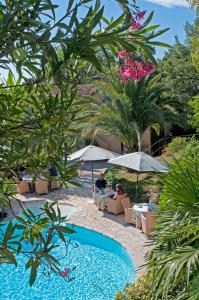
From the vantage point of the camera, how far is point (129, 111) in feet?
68.7

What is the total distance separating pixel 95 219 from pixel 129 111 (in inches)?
322

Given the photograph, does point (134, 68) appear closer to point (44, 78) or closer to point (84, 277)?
point (44, 78)

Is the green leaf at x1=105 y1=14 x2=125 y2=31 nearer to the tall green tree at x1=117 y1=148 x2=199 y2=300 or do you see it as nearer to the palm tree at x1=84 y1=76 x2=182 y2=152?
the tall green tree at x1=117 y1=148 x2=199 y2=300

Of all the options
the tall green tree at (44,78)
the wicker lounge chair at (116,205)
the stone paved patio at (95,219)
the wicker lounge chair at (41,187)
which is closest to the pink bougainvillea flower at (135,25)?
the tall green tree at (44,78)

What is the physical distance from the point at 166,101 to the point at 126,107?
4040 mm

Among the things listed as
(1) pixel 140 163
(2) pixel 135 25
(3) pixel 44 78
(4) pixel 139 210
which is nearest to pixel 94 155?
(1) pixel 140 163

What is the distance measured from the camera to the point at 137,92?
70.5 feet

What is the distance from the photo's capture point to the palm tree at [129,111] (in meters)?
21.1

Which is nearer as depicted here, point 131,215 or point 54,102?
point 54,102

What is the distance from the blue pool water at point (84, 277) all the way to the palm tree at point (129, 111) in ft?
30.0

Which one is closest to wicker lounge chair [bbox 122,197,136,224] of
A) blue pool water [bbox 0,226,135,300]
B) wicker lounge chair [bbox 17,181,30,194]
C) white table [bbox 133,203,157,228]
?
white table [bbox 133,203,157,228]

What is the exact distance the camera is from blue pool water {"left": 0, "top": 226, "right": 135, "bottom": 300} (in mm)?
10164

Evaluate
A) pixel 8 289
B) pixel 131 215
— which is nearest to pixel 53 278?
pixel 8 289

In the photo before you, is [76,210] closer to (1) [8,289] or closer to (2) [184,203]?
(1) [8,289]
